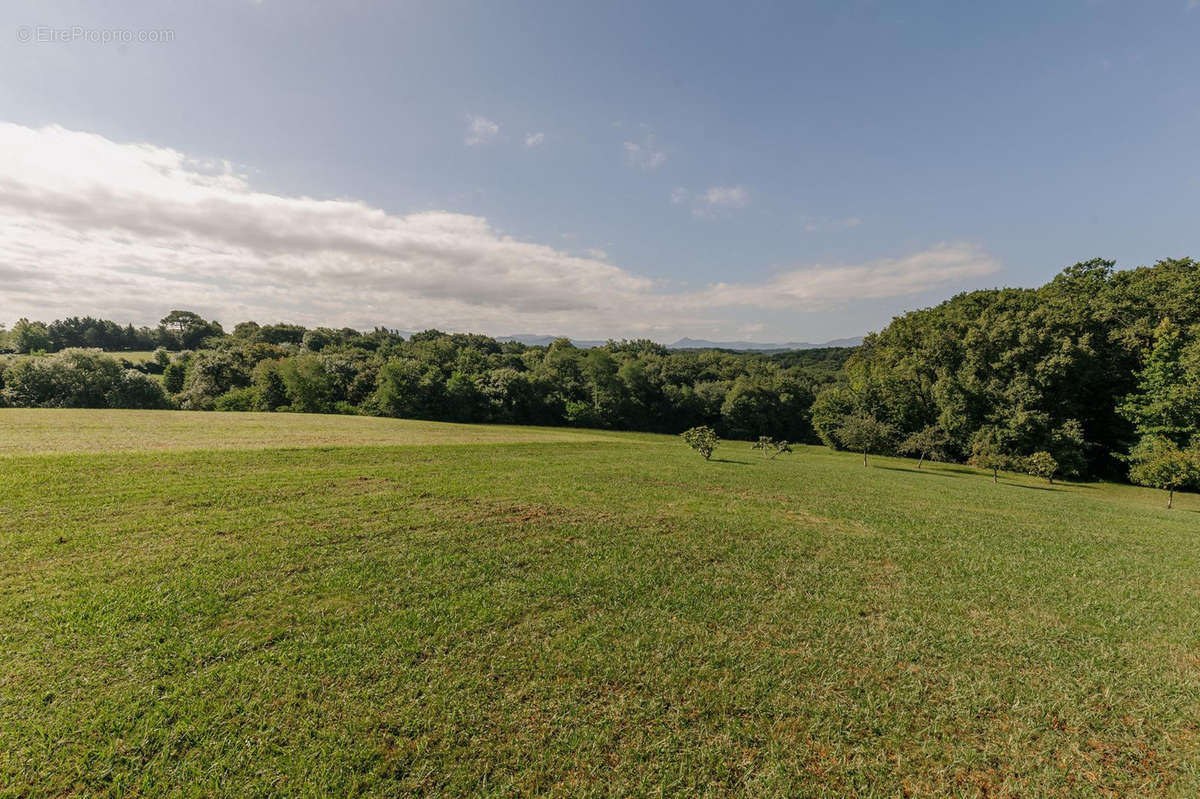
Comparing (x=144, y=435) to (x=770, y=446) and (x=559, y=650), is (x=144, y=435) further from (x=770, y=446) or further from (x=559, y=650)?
(x=770, y=446)

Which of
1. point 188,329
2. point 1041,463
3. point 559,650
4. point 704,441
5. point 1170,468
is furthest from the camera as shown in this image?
point 188,329

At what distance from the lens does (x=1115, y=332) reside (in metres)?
38.7

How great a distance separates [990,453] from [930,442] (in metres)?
10.4

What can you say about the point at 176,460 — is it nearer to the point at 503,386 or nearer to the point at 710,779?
the point at 710,779

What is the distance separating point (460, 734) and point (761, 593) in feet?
22.4

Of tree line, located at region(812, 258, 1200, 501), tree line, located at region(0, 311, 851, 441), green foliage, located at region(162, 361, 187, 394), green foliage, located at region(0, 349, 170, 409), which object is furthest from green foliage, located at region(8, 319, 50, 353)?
tree line, located at region(812, 258, 1200, 501)

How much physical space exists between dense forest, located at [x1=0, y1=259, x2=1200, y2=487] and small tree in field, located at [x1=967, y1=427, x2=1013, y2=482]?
199 mm

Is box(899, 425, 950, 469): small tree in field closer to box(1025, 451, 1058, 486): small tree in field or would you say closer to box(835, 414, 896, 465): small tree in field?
box(835, 414, 896, 465): small tree in field

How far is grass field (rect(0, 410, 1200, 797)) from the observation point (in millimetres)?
4852

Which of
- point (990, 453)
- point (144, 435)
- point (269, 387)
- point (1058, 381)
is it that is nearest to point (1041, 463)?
point (990, 453)

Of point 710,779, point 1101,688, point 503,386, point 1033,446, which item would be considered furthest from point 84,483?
point 1033,446

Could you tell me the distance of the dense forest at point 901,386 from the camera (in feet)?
121

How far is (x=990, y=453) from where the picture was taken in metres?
34.2

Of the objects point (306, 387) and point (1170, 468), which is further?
point (306, 387)
